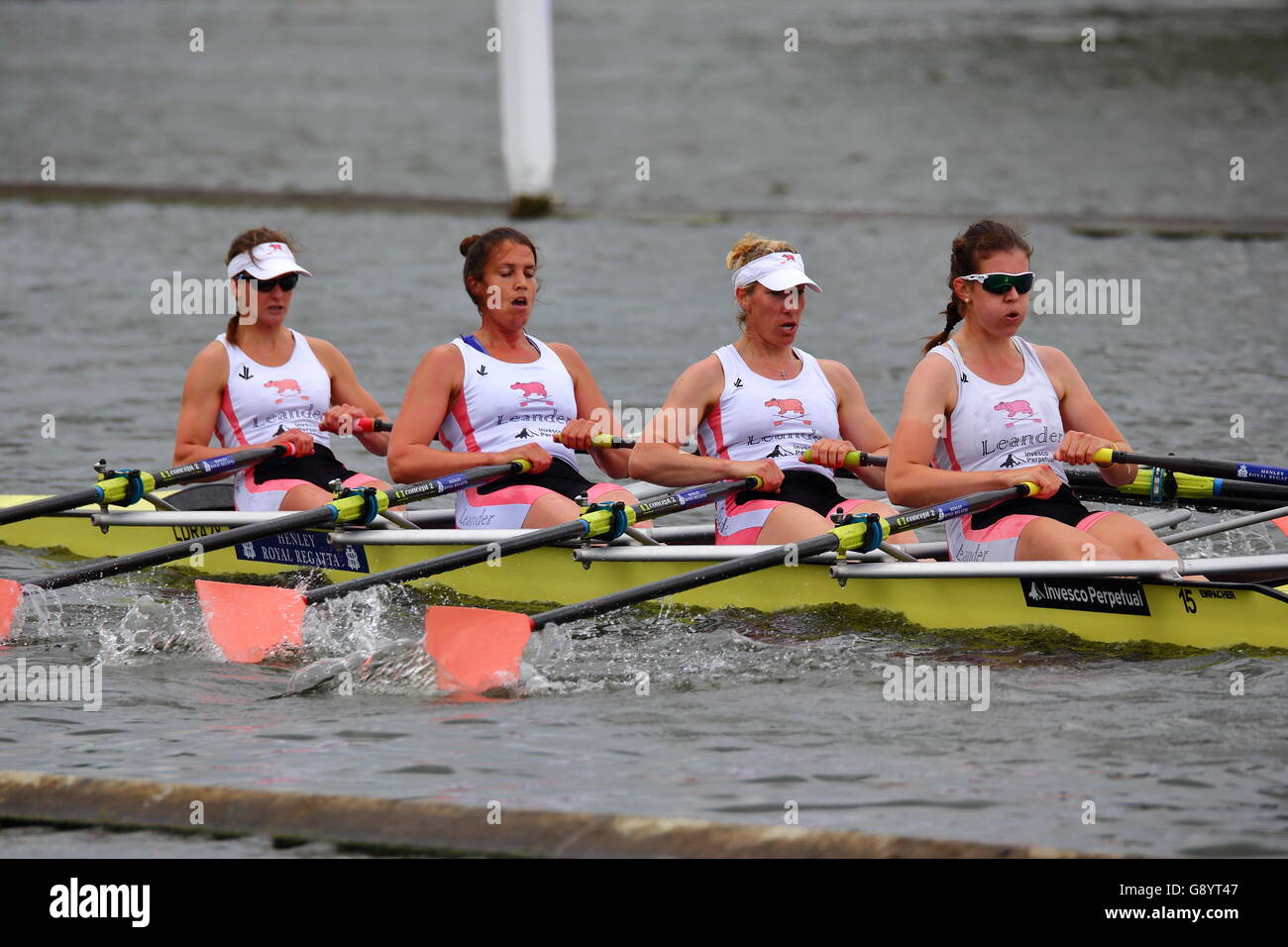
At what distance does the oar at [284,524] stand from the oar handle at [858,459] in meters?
1.19

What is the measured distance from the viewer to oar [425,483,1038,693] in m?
6.74

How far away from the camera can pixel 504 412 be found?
8.06 meters

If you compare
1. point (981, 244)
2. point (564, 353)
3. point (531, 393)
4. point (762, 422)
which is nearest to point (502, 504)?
point (531, 393)

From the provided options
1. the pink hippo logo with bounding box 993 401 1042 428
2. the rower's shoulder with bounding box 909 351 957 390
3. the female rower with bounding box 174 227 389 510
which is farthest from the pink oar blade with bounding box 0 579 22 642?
the pink hippo logo with bounding box 993 401 1042 428

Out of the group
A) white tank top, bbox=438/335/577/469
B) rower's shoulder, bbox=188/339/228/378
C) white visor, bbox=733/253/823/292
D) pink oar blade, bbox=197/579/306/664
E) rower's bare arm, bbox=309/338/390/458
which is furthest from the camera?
rower's bare arm, bbox=309/338/390/458

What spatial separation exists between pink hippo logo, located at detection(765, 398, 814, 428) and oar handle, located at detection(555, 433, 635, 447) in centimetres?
65

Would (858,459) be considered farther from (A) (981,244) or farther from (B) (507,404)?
(B) (507,404)

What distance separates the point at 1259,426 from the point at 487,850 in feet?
25.9

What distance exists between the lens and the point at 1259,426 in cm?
1179

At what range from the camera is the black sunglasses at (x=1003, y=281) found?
677 cm

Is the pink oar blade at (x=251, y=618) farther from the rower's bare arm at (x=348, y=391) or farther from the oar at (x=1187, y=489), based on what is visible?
the oar at (x=1187, y=489)

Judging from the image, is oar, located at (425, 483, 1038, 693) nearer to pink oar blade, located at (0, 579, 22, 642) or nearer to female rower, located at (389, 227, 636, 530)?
female rower, located at (389, 227, 636, 530)

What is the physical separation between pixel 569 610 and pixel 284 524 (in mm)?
1562

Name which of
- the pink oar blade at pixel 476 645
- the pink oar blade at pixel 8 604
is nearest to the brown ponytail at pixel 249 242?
the pink oar blade at pixel 8 604
